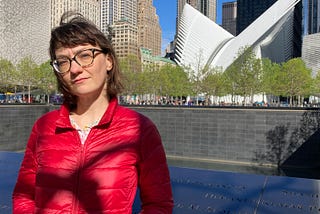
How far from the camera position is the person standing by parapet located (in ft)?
4.34

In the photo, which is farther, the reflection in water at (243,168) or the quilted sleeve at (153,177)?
the reflection in water at (243,168)

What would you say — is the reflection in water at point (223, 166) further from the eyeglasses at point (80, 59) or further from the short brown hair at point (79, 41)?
the eyeglasses at point (80, 59)

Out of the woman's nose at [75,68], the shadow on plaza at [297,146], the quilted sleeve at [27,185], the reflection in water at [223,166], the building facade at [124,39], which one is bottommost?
the reflection in water at [223,166]

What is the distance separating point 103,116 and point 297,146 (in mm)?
11922

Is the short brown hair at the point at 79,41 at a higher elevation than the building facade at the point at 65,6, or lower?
lower

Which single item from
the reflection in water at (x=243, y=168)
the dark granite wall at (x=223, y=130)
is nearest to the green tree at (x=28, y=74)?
the dark granite wall at (x=223, y=130)

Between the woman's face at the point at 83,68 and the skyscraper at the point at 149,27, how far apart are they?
131581mm

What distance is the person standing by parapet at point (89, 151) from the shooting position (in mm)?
1322

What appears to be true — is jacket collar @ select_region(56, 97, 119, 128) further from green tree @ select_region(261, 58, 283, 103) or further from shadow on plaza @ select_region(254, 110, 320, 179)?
green tree @ select_region(261, 58, 283, 103)

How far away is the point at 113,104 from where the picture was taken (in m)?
1.48

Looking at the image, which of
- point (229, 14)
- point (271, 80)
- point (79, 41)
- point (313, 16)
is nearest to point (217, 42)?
point (271, 80)

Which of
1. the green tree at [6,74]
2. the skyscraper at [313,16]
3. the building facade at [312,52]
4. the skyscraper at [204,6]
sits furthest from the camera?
the skyscraper at [204,6]

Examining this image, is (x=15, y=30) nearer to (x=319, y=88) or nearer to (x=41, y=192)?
(x=319, y=88)

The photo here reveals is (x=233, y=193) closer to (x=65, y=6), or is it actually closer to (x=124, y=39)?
(x=124, y=39)
